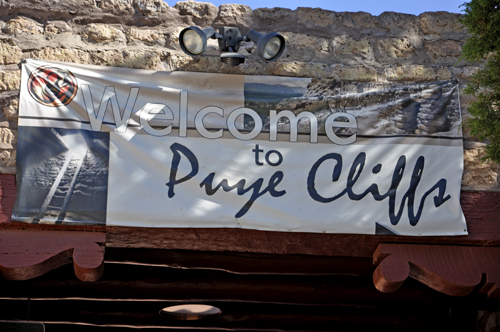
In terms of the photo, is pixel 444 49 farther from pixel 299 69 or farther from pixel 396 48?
pixel 299 69

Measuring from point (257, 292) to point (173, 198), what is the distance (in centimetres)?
136

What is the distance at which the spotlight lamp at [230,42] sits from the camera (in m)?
3.85

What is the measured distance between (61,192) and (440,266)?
95.3 inches

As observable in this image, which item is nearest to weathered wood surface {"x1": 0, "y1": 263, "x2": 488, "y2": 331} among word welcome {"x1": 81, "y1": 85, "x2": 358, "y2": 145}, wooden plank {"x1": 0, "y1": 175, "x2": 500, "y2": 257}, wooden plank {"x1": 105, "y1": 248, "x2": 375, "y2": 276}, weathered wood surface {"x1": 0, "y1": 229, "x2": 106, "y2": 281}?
wooden plank {"x1": 105, "y1": 248, "x2": 375, "y2": 276}

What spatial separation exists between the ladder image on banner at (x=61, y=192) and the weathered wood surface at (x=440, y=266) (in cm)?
198

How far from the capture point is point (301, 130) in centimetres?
401

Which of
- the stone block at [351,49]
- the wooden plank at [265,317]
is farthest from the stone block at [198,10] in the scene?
the wooden plank at [265,317]

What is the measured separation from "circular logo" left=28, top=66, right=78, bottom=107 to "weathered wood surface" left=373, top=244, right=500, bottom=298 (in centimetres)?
223

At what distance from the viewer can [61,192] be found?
12.2ft

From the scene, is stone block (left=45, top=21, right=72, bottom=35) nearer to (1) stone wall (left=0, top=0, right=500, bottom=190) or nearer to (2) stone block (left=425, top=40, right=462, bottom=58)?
(1) stone wall (left=0, top=0, right=500, bottom=190)

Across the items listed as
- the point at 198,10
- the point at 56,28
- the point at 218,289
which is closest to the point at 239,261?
the point at 218,289

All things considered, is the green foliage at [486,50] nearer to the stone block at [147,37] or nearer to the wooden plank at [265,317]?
the stone block at [147,37]

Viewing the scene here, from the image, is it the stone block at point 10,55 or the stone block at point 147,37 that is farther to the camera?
the stone block at point 147,37

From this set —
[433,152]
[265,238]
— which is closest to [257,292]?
[265,238]
